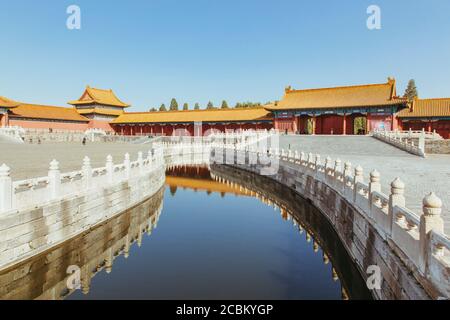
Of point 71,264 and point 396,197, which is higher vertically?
point 396,197

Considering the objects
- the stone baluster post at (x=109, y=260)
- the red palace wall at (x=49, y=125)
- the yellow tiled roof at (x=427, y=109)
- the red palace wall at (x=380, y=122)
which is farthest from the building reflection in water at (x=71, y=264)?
the red palace wall at (x=49, y=125)

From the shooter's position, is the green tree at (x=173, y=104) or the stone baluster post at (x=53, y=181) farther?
the green tree at (x=173, y=104)

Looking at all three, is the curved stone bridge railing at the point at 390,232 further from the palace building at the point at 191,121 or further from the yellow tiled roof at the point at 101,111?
the yellow tiled roof at the point at 101,111

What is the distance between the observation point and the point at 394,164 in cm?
1742

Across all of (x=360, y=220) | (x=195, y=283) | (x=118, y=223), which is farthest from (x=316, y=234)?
(x=118, y=223)

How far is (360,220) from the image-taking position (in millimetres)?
8258

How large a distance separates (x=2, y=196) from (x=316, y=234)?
9.65m

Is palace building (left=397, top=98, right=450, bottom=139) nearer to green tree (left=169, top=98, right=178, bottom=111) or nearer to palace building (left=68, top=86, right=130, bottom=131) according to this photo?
palace building (left=68, top=86, right=130, bottom=131)

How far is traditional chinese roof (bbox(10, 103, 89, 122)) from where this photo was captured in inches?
1714

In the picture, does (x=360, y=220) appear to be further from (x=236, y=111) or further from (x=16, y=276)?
(x=236, y=111)

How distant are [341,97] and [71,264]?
130 ft

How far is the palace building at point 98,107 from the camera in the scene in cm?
5375

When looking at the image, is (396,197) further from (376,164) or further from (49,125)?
(49,125)

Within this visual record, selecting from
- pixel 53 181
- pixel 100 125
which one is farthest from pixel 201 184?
pixel 100 125
